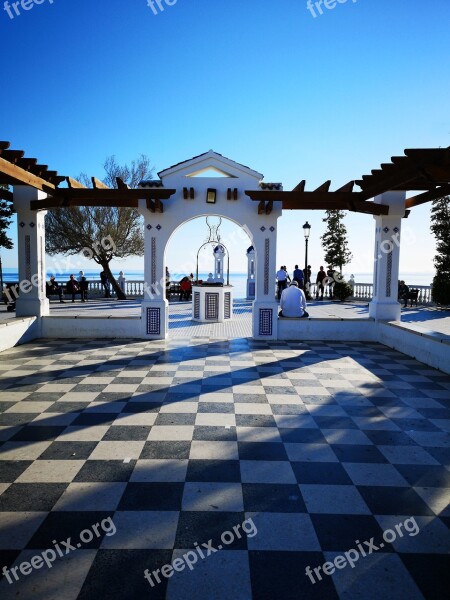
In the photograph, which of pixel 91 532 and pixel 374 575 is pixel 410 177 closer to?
pixel 374 575

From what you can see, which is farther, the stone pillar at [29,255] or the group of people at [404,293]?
the group of people at [404,293]

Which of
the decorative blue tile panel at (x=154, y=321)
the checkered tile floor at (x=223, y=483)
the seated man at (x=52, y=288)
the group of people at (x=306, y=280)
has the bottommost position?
the checkered tile floor at (x=223, y=483)

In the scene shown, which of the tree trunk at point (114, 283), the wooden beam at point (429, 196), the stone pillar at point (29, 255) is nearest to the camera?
the wooden beam at point (429, 196)

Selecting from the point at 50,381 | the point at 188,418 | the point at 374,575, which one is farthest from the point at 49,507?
the point at 50,381

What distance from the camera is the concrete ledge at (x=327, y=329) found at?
966 centimetres

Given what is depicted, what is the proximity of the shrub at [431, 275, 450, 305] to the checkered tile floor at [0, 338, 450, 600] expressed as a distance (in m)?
11.4

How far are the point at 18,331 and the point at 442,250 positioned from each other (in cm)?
1676

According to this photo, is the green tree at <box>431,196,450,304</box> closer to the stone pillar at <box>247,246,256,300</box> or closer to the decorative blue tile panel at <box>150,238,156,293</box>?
the stone pillar at <box>247,246,256,300</box>

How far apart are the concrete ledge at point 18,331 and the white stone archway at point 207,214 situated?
2.55m

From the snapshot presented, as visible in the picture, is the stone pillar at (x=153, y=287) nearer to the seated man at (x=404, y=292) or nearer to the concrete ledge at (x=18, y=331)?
the concrete ledge at (x=18, y=331)

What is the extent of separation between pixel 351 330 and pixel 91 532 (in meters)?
8.18

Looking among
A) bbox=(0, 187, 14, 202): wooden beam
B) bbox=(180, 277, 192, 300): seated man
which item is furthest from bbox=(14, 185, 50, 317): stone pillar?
bbox=(180, 277, 192, 300): seated man

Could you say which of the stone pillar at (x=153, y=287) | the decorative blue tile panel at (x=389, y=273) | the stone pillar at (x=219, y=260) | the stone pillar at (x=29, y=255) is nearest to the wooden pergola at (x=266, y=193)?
the stone pillar at (x=29, y=255)

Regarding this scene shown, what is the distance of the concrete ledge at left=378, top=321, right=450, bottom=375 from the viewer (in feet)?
22.1
